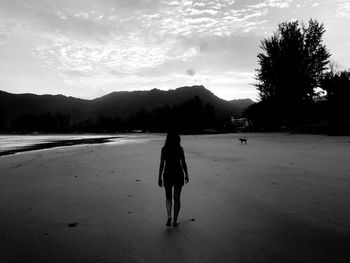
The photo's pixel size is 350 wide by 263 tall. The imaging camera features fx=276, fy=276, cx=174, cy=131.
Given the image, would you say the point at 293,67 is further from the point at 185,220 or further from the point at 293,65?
the point at 185,220

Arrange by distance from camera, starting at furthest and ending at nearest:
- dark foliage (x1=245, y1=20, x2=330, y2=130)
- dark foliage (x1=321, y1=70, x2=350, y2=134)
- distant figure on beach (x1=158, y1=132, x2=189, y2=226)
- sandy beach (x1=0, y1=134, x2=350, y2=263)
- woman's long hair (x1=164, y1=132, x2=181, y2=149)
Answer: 1. dark foliage (x1=245, y1=20, x2=330, y2=130)
2. dark foliage (x1=321, y1=70, x2=350, y2=134)
3. woman's long hair (x1=164, y1=132, x2=181, y2=149)
4. distant figure on beach (x1=158, y1=132, x2=189, y2=226)
5. sandy beach (x1=0, y1=134, x2=350, y2=263)

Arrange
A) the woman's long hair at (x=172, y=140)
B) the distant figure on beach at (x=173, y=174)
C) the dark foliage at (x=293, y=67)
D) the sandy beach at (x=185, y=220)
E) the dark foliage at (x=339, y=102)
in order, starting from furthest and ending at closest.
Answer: the dark foliage at (x=293, y=67) < the dark foliage at (x=339, y=102) < the woman's long hair at (x=172, y=140) < the distant figure on beach at (x=173, y=174) < the sandy beach at (x=185, y=220)

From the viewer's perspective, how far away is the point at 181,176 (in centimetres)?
574

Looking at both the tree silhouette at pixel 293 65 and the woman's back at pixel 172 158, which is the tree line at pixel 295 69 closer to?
the tree silhouette at pixel 293 65

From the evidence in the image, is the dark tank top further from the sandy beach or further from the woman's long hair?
the sandy beach

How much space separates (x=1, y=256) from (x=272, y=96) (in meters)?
50.6

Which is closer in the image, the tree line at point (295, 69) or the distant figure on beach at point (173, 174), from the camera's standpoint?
the distant figure on beach at point (173, 174)

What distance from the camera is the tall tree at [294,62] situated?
148 ft

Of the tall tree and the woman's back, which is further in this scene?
the tall tree

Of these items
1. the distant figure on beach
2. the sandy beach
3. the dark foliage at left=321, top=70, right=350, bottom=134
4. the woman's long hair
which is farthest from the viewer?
the dark foliage at left=321, top=70, right=350, bottom=134

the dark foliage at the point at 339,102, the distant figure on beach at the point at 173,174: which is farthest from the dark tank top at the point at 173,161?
the dark foliage at the point at 339,102

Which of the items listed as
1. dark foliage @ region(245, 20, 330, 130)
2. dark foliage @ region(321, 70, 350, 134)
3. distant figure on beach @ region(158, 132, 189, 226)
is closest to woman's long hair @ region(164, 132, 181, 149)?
distant figure on beach @ region(158, 132, 189, 226)

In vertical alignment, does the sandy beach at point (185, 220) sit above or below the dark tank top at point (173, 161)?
below

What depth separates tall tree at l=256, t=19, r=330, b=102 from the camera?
45.2 meters
